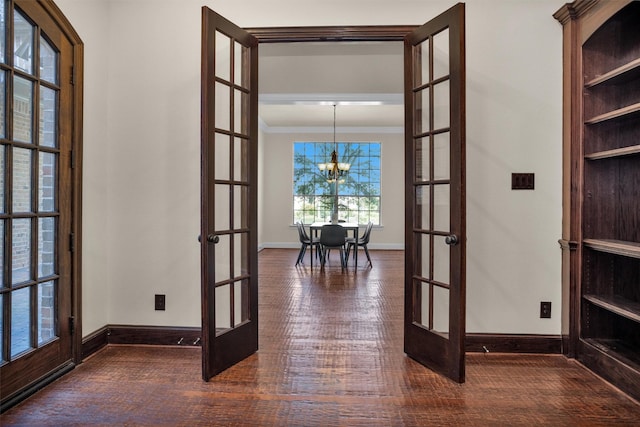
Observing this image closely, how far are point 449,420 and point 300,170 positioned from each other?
8.38 meters

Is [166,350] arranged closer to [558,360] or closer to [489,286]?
[489,286]

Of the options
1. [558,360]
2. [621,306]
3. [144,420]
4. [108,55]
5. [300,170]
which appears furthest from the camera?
[300,170]

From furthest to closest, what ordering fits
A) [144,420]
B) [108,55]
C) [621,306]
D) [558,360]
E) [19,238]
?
1. [108,55]
2. [558,360]
3. [621,306]
4. [19,238]
5. [144,420]

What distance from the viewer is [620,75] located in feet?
8.09

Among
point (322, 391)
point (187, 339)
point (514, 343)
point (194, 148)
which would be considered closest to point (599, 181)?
point (514, 343)

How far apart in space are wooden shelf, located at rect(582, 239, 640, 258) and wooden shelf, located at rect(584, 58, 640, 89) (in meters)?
1.01

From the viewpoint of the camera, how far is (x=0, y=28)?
205cm

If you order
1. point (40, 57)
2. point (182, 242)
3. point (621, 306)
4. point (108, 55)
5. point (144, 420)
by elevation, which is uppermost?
point (108, 55)

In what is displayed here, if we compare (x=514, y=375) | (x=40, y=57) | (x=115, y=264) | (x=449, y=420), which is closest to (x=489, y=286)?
(x=514, y=375)

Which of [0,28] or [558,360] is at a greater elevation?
[0,28]

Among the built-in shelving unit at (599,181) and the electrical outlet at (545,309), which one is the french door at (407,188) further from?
the built-in shelving unit at (599,181)

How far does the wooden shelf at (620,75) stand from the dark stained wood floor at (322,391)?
184cm

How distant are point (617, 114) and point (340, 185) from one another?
25.5 ft

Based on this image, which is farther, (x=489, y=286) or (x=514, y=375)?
(x=489, y=286)
